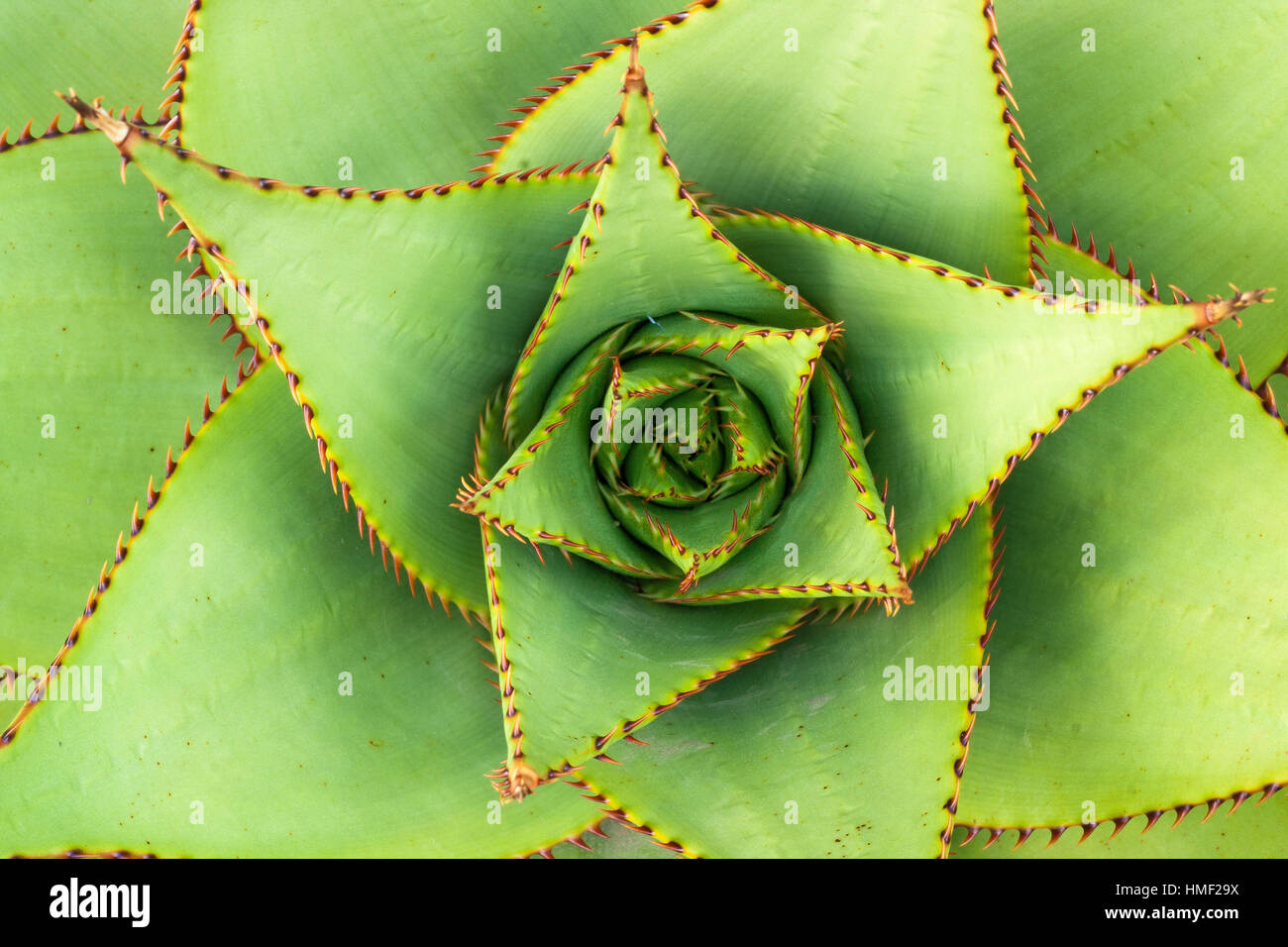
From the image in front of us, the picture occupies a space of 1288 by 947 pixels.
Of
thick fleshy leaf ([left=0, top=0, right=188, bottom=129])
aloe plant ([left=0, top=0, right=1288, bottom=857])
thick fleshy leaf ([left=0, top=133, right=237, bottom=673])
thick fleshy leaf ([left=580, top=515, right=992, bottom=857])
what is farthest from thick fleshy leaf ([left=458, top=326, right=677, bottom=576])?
thick fleshy leaf ([left=0, top=0, right=188, bottom=129])

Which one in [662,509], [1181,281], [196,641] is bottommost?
[196,641]

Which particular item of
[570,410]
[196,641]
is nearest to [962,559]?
[570,410]

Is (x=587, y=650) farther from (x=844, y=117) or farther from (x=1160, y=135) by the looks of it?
(x=1160, y=135)

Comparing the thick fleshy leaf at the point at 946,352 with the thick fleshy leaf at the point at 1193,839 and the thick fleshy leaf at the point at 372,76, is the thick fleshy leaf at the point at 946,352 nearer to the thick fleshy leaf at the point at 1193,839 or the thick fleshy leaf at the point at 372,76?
the thick fleshy leaf at the point at 372,76

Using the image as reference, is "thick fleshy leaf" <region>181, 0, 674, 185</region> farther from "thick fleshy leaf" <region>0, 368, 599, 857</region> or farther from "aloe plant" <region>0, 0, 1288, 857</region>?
"thick fleshy leaf" <region>0, 368, 599, 857</region>

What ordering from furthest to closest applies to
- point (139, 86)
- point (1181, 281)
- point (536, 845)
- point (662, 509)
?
point (139, 86), point (1181, 281), point (536, 845), point (662, 509)

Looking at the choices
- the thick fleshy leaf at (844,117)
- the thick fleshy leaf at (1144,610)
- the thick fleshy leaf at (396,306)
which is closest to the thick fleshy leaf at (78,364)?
the thick fleshy leaf at (396,306)

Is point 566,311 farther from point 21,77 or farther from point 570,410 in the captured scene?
point 21,77
